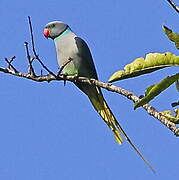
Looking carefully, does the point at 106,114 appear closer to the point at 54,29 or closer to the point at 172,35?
the point at 54,29

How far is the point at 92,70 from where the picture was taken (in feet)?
16.5

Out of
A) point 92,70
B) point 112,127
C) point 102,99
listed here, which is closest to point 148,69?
point 112,127

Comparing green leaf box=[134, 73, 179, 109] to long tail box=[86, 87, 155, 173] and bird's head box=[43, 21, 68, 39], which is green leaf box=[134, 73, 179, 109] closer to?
long tail box=[86, 87, 155, 173]

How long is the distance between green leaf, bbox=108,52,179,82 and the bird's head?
12.3 feet

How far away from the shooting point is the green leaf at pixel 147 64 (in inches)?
66.8

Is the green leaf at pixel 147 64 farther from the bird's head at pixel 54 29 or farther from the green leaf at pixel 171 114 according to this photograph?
the bird's head at pixel 54 29

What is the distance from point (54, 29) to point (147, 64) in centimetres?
401

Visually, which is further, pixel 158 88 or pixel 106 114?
pixel 106 114

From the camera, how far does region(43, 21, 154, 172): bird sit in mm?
4106

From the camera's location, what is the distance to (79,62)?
16.0 ft

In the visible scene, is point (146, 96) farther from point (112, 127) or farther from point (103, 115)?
point (103, 115)

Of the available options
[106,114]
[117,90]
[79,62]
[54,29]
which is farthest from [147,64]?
[54,29]

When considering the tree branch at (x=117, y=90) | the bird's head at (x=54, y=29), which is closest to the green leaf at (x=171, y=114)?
the tree branch at (x=117, y=90)

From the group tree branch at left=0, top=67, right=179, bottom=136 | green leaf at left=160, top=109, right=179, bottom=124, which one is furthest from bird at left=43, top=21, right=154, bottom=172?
green leaf at left=160, top=109, right=179, bottom=124
